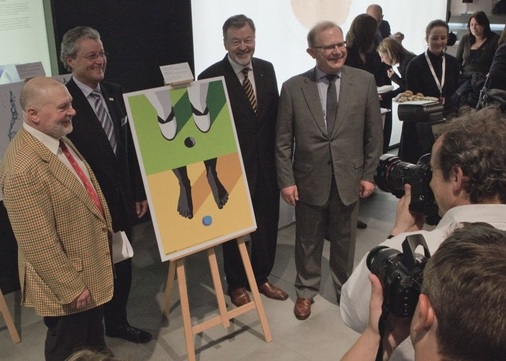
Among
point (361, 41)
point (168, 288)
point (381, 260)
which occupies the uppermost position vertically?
point (361, 41)

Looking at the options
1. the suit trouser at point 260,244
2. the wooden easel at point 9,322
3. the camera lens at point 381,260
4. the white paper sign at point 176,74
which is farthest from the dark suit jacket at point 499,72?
the wooden easel at point 9,322

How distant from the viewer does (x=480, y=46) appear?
533 cm

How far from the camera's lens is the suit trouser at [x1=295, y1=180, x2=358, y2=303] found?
319 centimetres

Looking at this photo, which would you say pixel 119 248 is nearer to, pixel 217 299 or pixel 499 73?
pixel 217 299

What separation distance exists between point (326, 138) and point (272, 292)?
3.55 ft

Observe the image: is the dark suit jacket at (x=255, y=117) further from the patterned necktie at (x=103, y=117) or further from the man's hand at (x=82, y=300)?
the man's hand at (x=82, y=300)

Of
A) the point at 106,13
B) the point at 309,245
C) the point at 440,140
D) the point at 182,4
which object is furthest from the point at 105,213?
the point at 182,4

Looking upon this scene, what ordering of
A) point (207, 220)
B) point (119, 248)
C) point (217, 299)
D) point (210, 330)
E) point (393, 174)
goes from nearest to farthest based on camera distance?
1. point (393, 174)
2. point (119, 248)
3. point (207, 220)
4. point (217, 299)
5. point (210, 330)

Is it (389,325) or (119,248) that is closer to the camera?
(389,325)

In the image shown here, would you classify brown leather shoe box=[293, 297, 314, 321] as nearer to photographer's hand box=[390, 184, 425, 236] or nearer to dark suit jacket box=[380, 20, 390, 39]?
photographer's hand box=[390, 184, 425, 236]

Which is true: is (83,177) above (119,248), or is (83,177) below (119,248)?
above

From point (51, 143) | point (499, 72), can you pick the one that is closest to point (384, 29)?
point (499, 72)

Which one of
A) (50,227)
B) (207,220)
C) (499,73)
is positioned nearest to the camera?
(50,227)

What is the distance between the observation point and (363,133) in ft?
10.2
